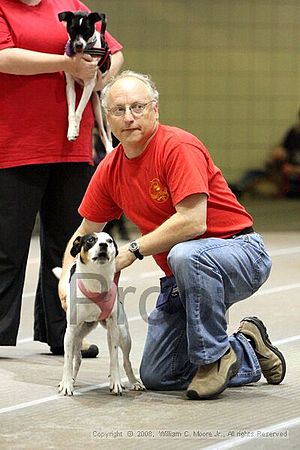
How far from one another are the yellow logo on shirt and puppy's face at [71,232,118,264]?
24 cm

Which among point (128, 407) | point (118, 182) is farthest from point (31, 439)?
point (118, 182)

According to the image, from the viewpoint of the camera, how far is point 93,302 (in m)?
4.18

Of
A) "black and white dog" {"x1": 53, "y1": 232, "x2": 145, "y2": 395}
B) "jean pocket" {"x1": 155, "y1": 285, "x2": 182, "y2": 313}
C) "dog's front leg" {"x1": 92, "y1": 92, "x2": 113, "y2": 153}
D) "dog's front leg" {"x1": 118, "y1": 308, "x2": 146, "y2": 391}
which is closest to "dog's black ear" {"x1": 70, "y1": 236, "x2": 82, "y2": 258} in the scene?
"black and white dog" {"x1": 53, "y1": 232, "x2": 145, "y2": 395}

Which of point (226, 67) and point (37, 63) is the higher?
point (37, 63)

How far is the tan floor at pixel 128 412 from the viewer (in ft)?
11.6

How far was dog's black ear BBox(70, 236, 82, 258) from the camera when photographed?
419cm

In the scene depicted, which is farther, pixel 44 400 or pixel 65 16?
pixel 65 16

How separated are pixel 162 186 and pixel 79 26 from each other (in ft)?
3.52

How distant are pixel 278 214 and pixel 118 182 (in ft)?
28.2

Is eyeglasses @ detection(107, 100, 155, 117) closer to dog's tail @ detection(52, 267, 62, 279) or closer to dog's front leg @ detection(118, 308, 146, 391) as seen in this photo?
dog's front leg @ detection(118, 308, 146, 391)

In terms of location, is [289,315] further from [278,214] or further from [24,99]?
[278,214]

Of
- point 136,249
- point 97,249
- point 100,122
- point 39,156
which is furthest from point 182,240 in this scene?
point 100,122

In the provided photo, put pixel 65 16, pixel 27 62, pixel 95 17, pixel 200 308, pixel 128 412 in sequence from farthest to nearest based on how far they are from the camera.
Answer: pixel 95 17 < pixel 65 16 < pixel 27 62 < pixel 200 308 < pixel 128 412

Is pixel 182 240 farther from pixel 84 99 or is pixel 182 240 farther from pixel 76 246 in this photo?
pixel 84 99
